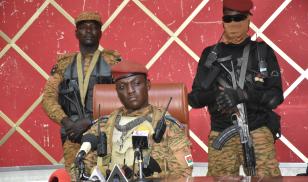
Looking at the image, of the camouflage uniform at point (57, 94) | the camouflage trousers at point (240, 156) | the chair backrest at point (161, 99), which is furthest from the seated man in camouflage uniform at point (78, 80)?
the camouflage trousers at point (240, 156)

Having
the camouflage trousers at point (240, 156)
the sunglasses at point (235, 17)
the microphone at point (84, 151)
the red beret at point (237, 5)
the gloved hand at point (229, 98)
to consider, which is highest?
the red beret at point (237, 5)

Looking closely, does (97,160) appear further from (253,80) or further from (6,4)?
(6,4)

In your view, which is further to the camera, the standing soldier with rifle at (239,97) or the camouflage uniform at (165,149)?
the standing soldier with rifle at (239,97)

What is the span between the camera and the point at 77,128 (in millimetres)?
3074

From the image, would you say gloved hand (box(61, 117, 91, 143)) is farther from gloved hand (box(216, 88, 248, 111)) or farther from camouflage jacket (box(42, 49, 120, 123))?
gloved hand (box(216, 88, 248, 111))

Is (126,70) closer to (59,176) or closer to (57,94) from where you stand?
(59,176)

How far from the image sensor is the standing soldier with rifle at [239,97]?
8.99ft

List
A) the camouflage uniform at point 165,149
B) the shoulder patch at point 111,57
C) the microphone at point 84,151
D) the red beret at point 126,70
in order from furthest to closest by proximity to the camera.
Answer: the shoulder patch at point 111,57, the red beret at point 126,70, the camouflage uniform at point 165,149, the microphone at point 84,151

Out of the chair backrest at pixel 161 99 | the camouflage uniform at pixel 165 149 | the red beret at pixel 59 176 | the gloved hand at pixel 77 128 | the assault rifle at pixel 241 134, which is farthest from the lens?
the gloved hand at pixel 77 128

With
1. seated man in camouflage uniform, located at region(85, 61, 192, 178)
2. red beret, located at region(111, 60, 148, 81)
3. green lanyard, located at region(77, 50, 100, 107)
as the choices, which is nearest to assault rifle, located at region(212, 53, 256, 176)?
seated man in camouflage uniform, located at region(85, 61, 192, 178)

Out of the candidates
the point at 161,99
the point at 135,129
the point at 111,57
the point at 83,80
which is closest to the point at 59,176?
the point at 135,129

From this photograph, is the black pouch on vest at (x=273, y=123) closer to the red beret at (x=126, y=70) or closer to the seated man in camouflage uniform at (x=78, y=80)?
the red beret at (x=126, y=70)

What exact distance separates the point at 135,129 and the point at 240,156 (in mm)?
666

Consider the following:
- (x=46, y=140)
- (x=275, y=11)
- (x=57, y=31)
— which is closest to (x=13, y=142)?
(x=46, y=140)
